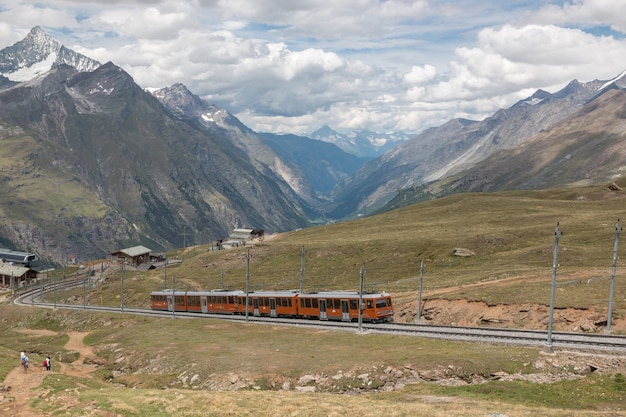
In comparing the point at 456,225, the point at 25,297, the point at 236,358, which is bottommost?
the point at 25,297

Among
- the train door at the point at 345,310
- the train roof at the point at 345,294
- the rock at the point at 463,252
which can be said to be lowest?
the train door at the point at 345,310

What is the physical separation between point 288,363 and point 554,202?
5703 inches

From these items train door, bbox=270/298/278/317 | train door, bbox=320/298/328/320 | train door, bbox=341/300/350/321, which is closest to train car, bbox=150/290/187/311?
train door, bbox=270/298/278/317

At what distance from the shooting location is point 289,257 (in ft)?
464

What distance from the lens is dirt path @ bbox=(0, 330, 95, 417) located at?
36.9m

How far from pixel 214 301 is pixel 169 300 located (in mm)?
15748

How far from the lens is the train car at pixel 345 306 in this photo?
236ft

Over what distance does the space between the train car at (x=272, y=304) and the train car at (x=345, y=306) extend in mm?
1747

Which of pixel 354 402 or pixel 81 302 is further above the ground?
pixel 354 402

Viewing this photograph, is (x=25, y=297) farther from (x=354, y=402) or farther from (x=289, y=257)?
(x=354, y=402)

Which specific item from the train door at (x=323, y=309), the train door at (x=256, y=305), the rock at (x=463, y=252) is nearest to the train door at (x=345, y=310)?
the train door at (x=323, y=309)

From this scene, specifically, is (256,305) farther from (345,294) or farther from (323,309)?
(345,294)

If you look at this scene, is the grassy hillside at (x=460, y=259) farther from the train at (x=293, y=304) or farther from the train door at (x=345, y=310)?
the train door at (x=345, y=310)

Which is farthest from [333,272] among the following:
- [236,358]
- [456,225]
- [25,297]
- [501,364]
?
[25,297]
